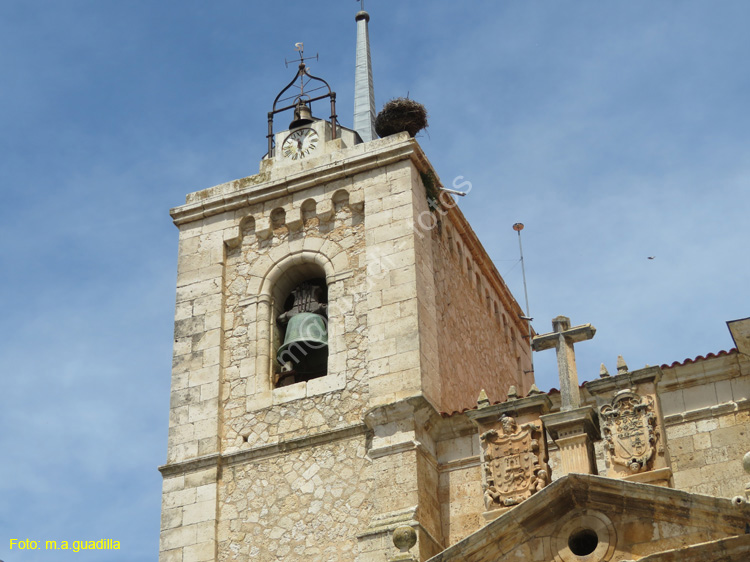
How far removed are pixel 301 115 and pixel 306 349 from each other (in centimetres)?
393

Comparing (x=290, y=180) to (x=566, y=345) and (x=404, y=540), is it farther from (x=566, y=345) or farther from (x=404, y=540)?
(x=404, y=540)

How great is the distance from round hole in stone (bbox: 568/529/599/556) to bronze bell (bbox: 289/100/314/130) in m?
8.33

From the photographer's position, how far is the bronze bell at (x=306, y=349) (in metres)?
17.7

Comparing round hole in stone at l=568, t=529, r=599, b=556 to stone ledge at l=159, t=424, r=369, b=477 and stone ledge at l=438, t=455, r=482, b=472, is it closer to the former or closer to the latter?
stone ledge at l=438, t=455, r=482, b=472

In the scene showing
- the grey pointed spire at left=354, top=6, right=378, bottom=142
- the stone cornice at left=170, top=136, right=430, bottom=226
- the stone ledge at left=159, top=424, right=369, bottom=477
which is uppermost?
the grey pointed spire at left=354, top=6, right=378, bottom=142

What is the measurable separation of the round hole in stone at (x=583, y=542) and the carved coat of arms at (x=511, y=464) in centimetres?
104

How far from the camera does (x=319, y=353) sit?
699 inches

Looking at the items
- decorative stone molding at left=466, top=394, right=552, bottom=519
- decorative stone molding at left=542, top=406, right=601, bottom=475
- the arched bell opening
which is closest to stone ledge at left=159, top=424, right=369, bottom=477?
the arched bell opening

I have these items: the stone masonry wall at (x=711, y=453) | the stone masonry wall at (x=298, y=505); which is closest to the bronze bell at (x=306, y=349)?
the stone masonry wall at (x=298, y=505)

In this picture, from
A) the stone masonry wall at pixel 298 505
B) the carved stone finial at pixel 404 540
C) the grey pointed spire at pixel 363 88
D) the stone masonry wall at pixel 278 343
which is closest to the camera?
the carved stone finial at pixel 404 540

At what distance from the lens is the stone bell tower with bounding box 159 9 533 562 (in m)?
16.1

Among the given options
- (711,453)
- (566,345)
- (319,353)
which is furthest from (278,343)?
(711,453)

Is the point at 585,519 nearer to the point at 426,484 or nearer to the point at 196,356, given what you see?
the point at 426,484

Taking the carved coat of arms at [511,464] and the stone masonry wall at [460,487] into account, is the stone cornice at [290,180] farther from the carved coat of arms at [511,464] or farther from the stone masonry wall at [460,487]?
the carved coat of arms at [511,464]
